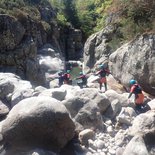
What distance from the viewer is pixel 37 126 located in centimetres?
820

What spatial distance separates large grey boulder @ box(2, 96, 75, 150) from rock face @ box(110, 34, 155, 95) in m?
8.43

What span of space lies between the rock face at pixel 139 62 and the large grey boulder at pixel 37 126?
8.43m

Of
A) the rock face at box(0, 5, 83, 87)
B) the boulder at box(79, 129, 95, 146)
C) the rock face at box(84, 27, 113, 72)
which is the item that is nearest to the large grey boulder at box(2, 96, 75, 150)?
the boulder at box(79, 129, 95, 146)

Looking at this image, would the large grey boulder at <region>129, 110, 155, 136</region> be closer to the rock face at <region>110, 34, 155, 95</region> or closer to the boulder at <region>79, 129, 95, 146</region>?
the boulder at <region>79, 129, 95, 146</region>

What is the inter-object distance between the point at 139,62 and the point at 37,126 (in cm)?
968

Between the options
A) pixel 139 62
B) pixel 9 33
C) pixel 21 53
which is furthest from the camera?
pixel 9 33

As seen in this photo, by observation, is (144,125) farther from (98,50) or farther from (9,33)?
(9,33)

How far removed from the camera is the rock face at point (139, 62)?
1578 centimetres

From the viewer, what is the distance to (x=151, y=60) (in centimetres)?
1579

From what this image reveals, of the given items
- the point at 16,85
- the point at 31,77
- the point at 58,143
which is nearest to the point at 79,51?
the point at 31,77

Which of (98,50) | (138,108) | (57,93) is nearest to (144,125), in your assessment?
(138,108)

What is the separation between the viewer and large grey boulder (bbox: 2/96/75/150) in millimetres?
8188

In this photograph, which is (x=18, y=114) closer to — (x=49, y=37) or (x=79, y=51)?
(x=49, y=37)

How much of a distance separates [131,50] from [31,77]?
1217cm
